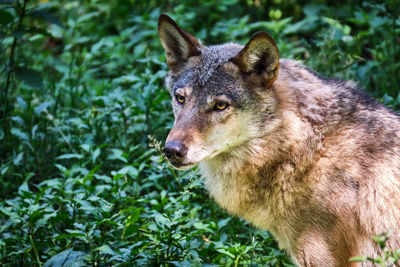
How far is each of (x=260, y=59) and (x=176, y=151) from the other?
0.99 metres

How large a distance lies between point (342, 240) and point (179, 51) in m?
2.09

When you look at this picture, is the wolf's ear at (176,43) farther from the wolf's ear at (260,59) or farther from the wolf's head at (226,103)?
the wolf's ear at (260,59)

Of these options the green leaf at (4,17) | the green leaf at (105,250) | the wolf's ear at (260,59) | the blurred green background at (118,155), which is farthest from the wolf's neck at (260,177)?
the green leaf at (4,17)

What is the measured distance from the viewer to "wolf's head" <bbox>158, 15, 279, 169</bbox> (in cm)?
363

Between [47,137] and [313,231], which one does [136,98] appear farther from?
[313,231]

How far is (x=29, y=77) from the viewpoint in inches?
223

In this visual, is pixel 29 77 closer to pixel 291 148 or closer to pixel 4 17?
pixel 4 17

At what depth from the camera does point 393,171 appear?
3.55m

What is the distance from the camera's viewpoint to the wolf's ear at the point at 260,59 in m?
3.59

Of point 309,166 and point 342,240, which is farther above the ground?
point 309,166

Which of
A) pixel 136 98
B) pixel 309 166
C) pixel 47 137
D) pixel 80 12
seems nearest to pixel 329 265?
pixel 309 166

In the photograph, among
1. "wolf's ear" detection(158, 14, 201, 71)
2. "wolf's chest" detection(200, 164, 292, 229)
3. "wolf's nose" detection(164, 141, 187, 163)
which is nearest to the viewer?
"wolf's nose" detection(164, 141, 187, 163)

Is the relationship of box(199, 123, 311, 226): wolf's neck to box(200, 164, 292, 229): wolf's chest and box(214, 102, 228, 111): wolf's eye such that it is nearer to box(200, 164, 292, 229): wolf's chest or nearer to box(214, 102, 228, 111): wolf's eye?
box(200, 164, 292, 229): wolf's chest

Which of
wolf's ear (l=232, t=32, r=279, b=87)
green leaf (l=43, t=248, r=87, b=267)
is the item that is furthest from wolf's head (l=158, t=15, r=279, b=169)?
green leaf (l=43, t=248, r=87, b=267)
